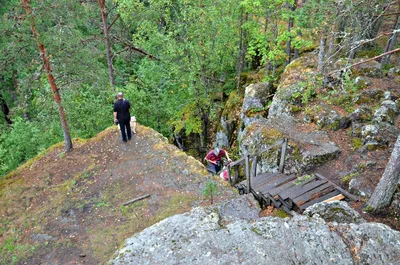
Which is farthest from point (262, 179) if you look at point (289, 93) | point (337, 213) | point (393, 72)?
point (393, 72)

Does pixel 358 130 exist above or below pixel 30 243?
above

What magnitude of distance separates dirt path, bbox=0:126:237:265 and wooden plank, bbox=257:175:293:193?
108cm

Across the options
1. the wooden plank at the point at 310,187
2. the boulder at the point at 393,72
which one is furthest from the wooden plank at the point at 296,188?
the boulder at the point at 393,72

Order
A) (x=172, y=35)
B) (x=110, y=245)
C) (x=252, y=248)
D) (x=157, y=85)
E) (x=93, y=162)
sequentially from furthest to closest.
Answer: (x=157, y=85)
(x=172, y=35)
(x=93, y=162)
(x=110, y=245)
(x=252, y=248)

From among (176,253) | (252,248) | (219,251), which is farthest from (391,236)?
(176,253)

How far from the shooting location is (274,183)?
902 cm

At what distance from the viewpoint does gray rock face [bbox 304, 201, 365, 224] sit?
17.1 feet

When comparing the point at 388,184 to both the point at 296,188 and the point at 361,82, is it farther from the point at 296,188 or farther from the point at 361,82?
the point at 361,82

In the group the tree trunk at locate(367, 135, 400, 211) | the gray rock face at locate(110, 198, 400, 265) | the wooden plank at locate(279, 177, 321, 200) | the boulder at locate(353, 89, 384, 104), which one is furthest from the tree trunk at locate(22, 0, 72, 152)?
the boulder at locate(353, 89, 384, 104)

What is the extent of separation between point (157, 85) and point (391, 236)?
13.4 meters

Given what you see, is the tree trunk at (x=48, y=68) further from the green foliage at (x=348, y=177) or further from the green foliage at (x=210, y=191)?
the green foliage at (x=348, y=177)

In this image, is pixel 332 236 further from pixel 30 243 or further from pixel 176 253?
pixel 30 243

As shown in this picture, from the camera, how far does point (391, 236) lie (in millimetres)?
4066

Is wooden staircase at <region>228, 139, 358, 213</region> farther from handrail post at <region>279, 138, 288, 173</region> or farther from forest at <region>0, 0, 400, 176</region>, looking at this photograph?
forest at <region>0, 0, 400, 176</region>
